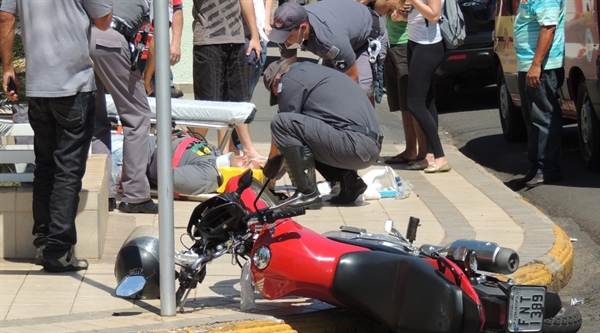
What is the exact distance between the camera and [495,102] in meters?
14.8

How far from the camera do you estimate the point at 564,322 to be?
187 inches

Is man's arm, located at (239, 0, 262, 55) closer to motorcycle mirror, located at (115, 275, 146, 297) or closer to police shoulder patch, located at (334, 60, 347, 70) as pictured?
police shoulder patch, located at (334, 60, 347, 70)

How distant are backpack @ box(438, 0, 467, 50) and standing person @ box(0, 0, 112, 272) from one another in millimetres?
4008

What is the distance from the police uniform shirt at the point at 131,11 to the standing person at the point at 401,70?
2.91 meters

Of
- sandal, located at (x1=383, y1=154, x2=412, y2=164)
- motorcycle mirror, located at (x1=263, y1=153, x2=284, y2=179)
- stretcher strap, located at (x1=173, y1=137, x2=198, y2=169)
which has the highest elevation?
motorcycle mirror, located at (x1=263, y1=153, x2=284, y2=179)

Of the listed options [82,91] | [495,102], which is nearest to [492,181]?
[82,91]

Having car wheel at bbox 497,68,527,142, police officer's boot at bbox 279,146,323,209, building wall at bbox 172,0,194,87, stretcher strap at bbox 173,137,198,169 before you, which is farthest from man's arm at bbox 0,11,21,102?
building wall at bbox 172,0,194,87

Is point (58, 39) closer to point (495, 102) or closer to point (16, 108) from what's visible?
point (16, 108)

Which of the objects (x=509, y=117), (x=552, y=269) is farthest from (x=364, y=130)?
(x=509, y=117)

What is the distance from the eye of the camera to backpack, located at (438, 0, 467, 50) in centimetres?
888

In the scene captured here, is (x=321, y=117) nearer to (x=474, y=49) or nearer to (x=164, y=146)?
(x=164, y=146)

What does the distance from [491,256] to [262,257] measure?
40.7 inches

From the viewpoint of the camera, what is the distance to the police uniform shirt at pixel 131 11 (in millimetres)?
6984

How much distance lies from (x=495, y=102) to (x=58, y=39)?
400 inches
